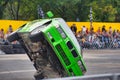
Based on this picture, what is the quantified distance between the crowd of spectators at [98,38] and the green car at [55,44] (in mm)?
21439

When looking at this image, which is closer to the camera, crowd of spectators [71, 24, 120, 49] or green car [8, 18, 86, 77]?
green car [8, 18, 86, 77]

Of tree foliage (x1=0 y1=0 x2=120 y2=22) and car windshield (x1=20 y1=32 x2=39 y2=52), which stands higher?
car windshield (x1=20 y1=32 x2=39 y2=52)

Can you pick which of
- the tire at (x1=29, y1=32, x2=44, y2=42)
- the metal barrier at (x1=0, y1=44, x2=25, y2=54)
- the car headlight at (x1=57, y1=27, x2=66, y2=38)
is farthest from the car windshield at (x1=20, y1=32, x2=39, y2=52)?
the metal barrier at (x1=0, y1=44, x2=25, y2=54)

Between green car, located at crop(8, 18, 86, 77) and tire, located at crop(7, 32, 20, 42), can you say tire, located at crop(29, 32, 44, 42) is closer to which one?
green car, located at crop(8, 18, 86, 77)

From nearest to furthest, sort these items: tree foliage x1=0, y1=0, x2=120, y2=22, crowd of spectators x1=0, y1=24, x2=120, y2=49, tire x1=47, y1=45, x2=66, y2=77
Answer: tire x1=47, y1=45, x2=66, y2=77
crowd of spectators x1=0, y1=24, x2=120, y2=49
tree foliage x1=0, y1=0, x2=120, y2=22

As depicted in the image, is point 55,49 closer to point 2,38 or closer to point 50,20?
point 50,20

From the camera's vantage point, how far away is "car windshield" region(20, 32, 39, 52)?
35.3 feet

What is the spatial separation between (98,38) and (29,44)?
2415 cm

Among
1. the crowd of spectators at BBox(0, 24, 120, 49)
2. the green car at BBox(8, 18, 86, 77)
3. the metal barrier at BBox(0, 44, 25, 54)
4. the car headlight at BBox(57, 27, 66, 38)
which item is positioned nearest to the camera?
the green car at BBox(8, 18, 86, 77)

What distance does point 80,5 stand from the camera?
52844 millimetres

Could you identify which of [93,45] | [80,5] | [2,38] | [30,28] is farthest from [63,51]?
[80,5]

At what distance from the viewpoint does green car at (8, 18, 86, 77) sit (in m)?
10.6

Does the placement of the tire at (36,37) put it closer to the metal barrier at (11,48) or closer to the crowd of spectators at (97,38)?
the metal barrier at (11,48)

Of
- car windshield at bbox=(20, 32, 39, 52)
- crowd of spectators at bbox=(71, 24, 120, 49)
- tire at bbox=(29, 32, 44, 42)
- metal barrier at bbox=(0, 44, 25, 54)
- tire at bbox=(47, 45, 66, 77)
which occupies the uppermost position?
tire at bbox=(29, 32, 44, 42)
